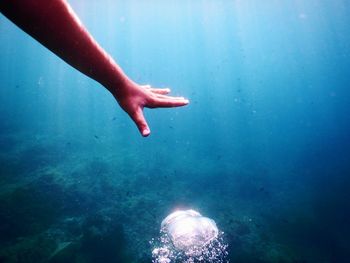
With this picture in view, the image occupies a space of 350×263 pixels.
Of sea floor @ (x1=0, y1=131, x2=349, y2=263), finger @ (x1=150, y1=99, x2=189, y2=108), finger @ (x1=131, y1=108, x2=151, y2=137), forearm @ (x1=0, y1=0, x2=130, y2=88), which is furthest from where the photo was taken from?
sea floor @ (x1=0, y1=131, x2=349, y2=263)

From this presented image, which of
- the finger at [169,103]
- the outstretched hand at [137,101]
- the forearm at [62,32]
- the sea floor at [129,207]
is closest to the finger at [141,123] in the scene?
the outstretched hand at [137,101]

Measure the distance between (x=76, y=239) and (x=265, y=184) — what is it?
13.6 m

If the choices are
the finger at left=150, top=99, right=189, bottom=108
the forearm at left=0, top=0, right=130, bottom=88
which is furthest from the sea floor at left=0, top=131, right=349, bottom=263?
the forearm at left=0, top=0, right=130, bottom=88

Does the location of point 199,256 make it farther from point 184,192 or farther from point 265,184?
point 265,184

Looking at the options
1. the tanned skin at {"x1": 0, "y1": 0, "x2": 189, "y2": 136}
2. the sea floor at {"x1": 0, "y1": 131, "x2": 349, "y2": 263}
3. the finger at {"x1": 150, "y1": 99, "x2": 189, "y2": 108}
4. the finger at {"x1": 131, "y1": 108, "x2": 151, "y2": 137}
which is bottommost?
the sea floor at {"x1": 0, "y1": 131, "x2": 349, "y2": 263}

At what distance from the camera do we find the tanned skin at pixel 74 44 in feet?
3.27

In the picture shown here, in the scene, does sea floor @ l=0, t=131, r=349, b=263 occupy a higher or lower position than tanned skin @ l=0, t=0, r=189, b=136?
lower

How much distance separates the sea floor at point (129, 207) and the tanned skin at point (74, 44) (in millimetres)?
8893

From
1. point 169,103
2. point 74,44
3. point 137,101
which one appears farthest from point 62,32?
point 169,103

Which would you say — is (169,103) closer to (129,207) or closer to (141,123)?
(141,123)

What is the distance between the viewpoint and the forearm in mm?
983

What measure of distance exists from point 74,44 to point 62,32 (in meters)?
0.08

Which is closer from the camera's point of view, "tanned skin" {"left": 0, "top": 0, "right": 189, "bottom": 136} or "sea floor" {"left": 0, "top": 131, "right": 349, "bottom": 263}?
"tanned skin" {"left": 0, "top": 0, "right": 189, "bottom": 136}

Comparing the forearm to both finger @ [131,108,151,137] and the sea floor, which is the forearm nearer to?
finger @ [131,108,151,137]
